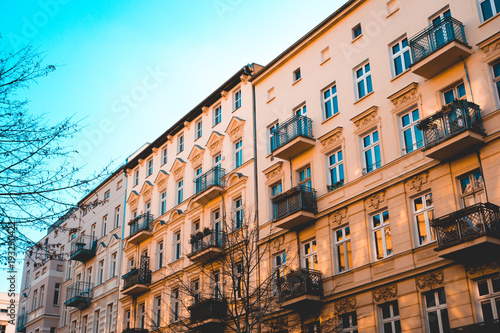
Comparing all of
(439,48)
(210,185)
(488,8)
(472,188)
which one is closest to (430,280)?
(472,188)

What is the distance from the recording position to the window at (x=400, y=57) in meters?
22.5

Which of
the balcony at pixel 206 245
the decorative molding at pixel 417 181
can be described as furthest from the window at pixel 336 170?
the balcony at pixel 206 245

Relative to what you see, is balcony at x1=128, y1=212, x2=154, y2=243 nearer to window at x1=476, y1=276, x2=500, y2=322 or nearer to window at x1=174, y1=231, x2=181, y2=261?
window at x1=174, y1=231, x2=181, y2=261

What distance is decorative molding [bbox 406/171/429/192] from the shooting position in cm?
2009

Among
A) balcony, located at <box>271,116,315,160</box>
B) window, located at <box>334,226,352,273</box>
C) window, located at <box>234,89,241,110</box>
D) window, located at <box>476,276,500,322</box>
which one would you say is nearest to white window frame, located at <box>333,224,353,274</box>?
window, located at <box>334,226,352,273</box>

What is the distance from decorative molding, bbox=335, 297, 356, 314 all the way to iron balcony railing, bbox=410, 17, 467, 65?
8.90 meters

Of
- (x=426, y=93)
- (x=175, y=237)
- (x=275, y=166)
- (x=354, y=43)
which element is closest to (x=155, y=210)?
(x=175, y=237)

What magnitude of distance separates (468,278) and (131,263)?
83.4 feet

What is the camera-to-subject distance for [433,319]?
18453 mm

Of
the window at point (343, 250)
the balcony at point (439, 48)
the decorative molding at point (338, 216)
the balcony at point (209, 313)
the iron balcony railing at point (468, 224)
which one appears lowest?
the balcony at point (209, 313)

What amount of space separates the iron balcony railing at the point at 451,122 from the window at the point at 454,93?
3.69ft

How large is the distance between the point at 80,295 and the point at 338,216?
25.5m

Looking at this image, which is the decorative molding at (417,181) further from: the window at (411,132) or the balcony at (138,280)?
the balcony at (138,280)

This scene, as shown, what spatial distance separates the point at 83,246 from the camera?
44594mm
